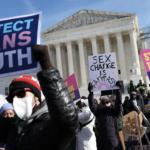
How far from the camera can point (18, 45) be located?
320cm

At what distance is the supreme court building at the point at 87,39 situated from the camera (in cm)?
3766

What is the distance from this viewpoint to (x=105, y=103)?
5.21m

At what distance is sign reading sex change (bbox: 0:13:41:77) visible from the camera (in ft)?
10.4

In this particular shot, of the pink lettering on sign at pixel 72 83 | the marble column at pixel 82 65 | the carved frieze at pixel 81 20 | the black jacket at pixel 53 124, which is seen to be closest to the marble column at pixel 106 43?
the carved frieze at pixel 81 20

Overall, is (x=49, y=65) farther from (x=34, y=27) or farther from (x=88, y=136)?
(x=88, y=136)

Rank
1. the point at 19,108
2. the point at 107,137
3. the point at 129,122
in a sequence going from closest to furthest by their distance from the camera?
1. the point at 19,108
2. the point at 107,137
3. the point at 129,122

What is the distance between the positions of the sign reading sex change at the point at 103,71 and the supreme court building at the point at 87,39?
28.6 meters

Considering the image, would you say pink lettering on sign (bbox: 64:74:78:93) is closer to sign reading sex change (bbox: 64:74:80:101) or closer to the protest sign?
sign reading sex change (bbox: 64:74:80:101)

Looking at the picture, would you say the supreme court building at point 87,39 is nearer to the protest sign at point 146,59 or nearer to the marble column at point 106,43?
the marble column at point 106,43

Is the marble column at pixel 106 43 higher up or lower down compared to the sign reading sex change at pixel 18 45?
higher up

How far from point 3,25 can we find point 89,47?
4101cm

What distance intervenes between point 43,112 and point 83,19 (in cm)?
4024

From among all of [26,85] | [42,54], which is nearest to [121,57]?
[26,85]

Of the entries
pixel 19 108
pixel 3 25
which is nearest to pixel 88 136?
pixel 3 25
